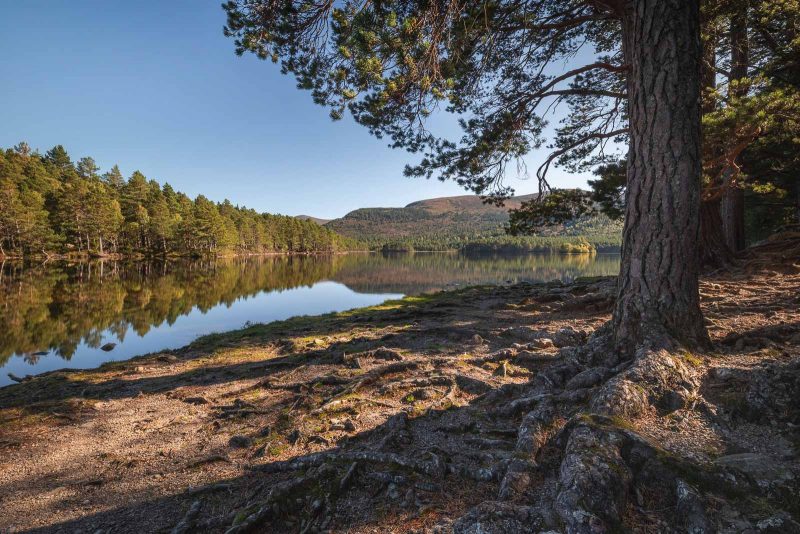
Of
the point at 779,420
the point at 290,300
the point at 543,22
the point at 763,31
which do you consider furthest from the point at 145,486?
the point at 290,300

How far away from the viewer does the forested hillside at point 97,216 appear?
48.9 m

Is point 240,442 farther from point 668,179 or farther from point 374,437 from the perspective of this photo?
point 668,179

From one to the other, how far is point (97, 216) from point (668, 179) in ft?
236

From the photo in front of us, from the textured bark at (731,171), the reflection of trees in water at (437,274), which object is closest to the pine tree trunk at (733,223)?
the textured bark at (731,171)

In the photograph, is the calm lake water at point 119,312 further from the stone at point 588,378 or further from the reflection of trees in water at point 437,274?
the stone at point 588,378

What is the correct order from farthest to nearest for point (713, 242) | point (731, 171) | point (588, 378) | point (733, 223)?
point (733, 223)
point (713, 242)
point (731, 171)
point (588, 378)

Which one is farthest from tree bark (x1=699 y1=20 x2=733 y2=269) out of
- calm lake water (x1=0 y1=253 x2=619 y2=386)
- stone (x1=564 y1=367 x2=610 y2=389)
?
calm lake water (x1=0 y1=253 x2=619 y2=386)

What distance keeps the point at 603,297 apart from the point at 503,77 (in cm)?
718

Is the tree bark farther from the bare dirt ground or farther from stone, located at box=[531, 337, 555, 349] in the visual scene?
stone, located at box=[531, 337, 555, 349]

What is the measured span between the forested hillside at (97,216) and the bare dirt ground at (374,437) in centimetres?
5626

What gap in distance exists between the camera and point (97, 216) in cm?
5588

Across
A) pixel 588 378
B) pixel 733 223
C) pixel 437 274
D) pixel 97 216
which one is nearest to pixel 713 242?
pixel 733 223

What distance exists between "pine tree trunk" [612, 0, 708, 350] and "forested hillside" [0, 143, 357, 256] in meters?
63.1

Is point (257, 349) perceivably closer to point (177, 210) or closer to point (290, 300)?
point (290, 300)
